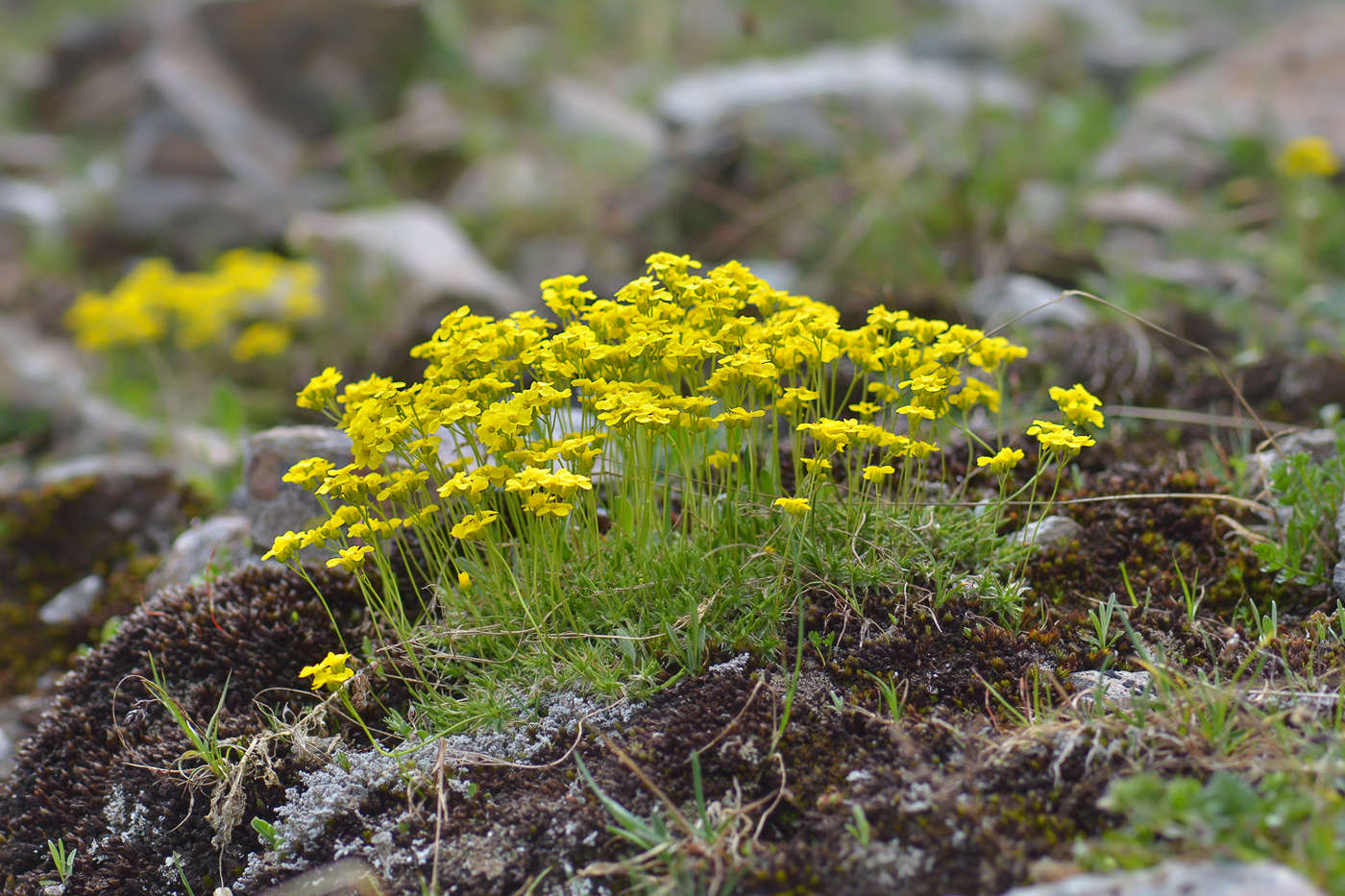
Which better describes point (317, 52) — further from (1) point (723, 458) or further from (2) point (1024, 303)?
(1) point (723, 458)

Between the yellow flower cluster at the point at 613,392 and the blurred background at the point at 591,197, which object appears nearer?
the yellow flower cluster at the point at 613,392

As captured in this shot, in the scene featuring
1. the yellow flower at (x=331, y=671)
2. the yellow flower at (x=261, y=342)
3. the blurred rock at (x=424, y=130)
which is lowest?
the yellow flower at (x=261, y=342)

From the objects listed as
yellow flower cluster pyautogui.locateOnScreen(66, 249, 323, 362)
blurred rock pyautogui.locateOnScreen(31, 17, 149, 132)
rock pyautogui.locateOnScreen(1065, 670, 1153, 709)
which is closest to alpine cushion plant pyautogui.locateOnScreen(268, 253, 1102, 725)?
rock pyautogui.locateOnScreen(1065, 670, 1153, 709)

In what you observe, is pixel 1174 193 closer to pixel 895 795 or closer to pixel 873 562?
pixel 873 562

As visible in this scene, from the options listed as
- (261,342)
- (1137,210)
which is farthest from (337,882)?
(1137,210)

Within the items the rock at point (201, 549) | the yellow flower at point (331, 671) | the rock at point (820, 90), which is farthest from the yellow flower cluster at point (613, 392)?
the rock at point (820, 90)

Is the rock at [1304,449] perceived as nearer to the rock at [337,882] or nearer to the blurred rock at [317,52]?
the rock at [337,882]
